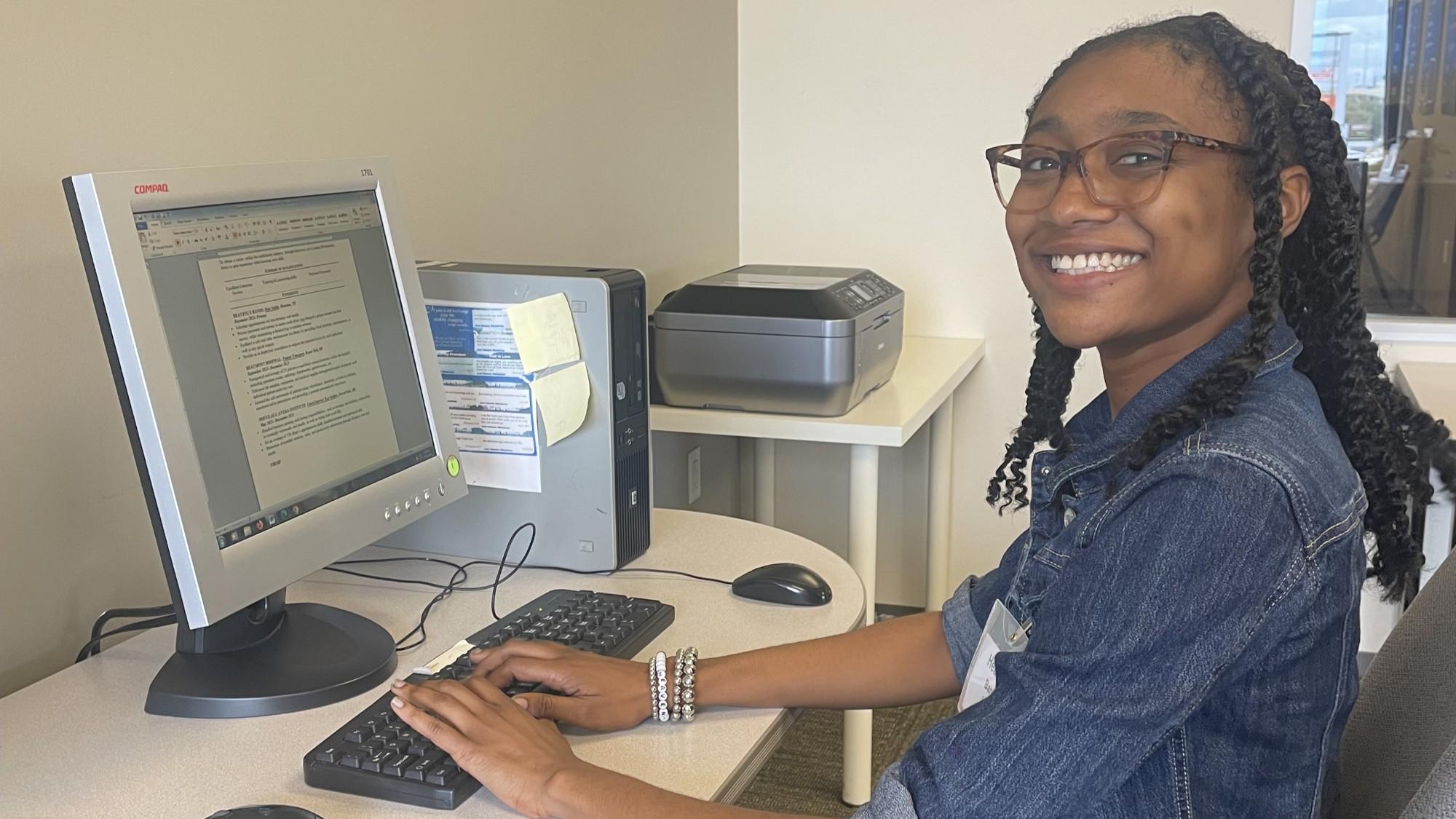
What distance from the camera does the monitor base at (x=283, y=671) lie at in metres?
1.09

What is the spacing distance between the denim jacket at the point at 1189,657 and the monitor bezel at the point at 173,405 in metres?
0.53

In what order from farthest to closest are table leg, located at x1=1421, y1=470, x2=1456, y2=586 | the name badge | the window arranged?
the window < table leg, located at x1=1421, y1=470, x2=1456, y2=586 < the name badge

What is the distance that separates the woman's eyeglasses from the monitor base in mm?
713

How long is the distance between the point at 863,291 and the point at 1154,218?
135 centimetres

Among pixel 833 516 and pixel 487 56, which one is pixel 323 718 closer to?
pixel 487 56

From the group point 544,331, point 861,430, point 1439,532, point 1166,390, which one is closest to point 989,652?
point 1166,390

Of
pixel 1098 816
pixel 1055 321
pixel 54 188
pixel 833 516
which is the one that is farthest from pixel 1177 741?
pixel 833 516

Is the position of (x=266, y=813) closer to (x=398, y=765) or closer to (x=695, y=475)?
→ (x=398, y=765)

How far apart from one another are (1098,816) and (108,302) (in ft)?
2.61

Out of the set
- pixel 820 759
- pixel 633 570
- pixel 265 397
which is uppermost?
pixel 265 397

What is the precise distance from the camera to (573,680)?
1.10 m

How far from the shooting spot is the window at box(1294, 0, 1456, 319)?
267 cm

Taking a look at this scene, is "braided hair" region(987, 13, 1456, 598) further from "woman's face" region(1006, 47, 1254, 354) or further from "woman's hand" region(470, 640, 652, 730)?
"woman's hand" region(470, 640, 652, 730)

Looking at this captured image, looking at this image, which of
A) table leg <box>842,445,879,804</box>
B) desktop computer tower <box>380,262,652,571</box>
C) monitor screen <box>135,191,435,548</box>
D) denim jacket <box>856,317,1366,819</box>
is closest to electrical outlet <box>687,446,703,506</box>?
table leg <box>842,445,879,804</box>
